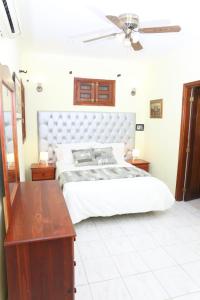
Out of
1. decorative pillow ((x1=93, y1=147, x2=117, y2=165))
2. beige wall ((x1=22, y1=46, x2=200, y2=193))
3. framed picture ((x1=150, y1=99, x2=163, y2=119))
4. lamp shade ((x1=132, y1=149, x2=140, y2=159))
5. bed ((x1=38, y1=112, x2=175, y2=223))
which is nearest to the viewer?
bed ((x1=38, y1=112, x2=175, y2=223))

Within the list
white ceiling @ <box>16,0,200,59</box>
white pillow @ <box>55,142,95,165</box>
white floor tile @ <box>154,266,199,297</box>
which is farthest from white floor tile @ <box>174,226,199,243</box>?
white ceiling @ <box>16,0,200,59</box>

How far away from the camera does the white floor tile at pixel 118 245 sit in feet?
8.01

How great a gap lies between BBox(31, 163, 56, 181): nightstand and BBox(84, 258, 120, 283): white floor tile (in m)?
2.02

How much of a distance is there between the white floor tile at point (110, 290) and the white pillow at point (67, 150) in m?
2.34

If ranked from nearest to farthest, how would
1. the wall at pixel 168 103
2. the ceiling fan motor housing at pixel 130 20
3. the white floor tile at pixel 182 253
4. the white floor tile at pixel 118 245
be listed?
the ceiling fan motor housing at pixel 130 20
the white floor tile at pixel 182 253
the white floor tile at pixel 118 245
the wall at pixel 168 103

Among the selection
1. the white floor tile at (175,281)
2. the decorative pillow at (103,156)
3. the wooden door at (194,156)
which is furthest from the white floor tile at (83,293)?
the wooden door at (194,156)

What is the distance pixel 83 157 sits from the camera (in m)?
3.95

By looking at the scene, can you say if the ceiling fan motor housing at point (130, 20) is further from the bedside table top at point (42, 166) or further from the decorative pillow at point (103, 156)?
the bedside table top at point (42, 166)

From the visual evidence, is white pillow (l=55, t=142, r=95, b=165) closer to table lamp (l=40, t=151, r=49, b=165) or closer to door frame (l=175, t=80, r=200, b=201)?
table lamp (l=40, t=151, r=49, b=165)

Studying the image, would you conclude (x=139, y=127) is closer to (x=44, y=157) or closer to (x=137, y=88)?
(x=137, y=88)

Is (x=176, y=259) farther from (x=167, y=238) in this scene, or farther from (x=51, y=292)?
(x=51, y=292)

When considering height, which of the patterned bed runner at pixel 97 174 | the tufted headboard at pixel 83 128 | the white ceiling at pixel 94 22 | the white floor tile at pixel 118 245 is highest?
the white ceiling at pixel 94 22

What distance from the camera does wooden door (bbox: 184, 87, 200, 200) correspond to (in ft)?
12.0

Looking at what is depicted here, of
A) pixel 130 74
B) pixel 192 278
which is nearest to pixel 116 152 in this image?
pixel 130 74
